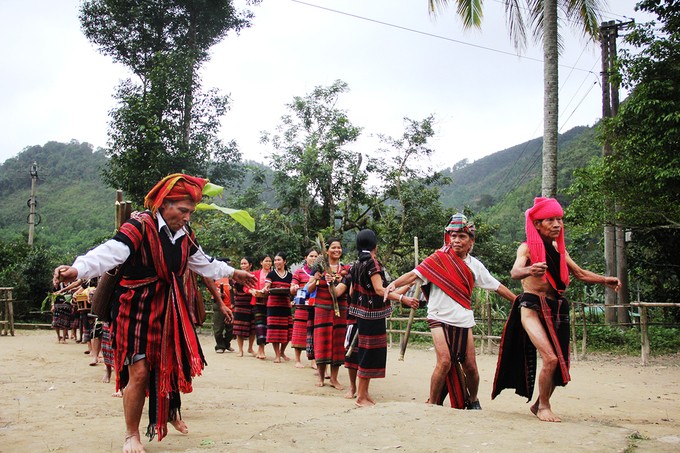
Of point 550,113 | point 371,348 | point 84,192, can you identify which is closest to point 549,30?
point 550,113

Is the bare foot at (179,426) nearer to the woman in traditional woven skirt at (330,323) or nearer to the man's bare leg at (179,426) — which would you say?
the man's bare leg at (179,426)

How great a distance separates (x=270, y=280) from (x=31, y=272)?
13.7 meters

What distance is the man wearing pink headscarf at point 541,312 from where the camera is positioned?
15.8 ft

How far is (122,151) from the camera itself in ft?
65.0

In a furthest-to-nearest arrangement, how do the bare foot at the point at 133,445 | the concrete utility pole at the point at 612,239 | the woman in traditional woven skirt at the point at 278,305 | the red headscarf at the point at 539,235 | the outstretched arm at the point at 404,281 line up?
the concrete utility pole at the point at 612,239
the woman in traditional woven skirt at the point at 278,305
the outstretched arm at the point at 404,281
the red headscarf at the point at 539,235
the bare foot at the point at 133,445

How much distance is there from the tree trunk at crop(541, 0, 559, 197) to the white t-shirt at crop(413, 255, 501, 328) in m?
6.13

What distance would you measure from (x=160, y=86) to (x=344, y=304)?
49.1 ft

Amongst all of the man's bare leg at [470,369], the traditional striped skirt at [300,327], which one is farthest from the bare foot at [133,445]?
the traditional striped skirt at [300,327]

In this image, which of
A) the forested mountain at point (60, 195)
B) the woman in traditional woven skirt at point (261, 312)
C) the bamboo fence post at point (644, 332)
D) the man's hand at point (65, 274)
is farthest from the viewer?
the forested mountain at point (60, 195)

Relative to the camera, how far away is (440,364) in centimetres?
514

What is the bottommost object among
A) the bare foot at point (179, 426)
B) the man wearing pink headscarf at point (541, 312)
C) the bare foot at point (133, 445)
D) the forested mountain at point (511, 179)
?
the bare foot at point (179, 426)

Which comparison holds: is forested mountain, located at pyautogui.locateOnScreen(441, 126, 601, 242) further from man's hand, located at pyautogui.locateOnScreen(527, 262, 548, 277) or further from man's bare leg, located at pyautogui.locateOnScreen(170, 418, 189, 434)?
man's bare leg, located at pyautogui.locateOnScreen(170, 418, 189, 434)

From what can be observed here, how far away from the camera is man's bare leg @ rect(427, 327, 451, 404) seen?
202 inches

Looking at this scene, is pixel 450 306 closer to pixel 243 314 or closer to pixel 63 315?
pixel 243 314
